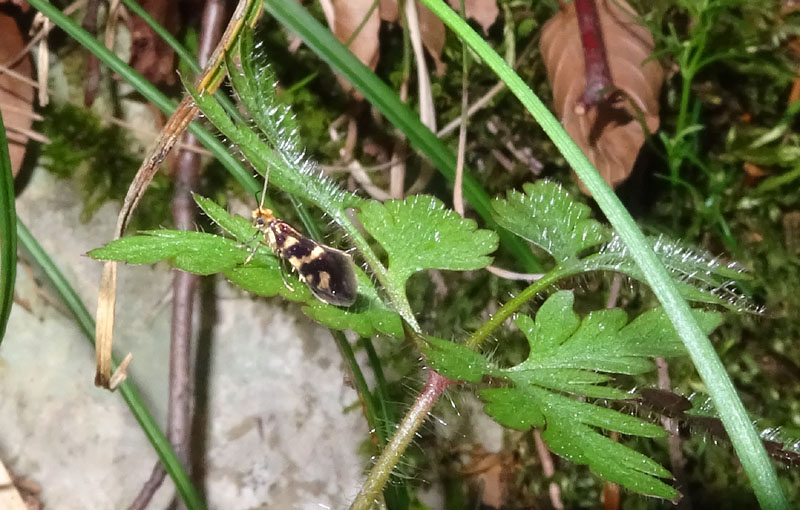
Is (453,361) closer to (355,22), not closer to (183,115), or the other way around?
(183,115)

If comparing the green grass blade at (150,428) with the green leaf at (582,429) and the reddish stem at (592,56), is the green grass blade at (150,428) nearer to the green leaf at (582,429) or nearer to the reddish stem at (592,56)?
the green leaf at (582,429)

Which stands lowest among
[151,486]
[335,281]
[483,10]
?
[151,486]

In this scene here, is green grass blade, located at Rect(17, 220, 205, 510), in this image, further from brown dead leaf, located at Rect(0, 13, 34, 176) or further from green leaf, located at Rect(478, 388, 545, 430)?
green leaf, located at Rect(478, 388, 545, 430)

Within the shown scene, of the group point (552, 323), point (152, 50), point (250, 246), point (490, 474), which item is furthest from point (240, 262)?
point (490, 474)

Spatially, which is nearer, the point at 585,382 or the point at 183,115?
the point at 585,382

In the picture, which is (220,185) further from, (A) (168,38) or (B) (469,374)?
(B) (469,374)

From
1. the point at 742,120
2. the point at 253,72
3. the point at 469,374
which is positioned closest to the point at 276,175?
the point at 253,72
